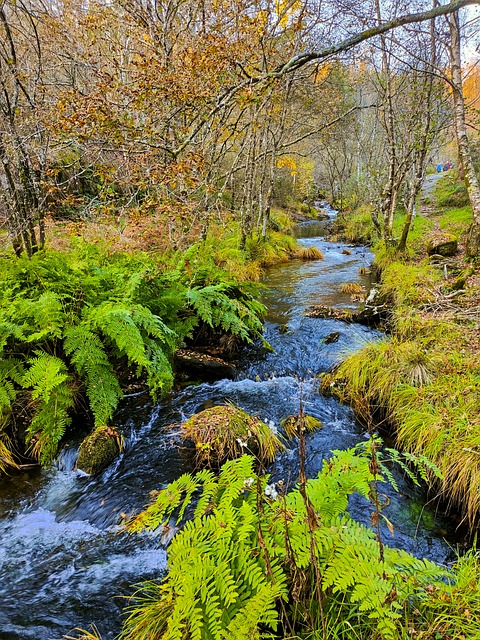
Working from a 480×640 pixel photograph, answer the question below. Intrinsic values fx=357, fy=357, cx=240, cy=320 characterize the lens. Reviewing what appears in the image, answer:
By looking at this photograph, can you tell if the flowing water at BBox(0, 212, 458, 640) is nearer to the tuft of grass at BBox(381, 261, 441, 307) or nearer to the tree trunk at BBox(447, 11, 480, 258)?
the tuft of grass at BBox(381, 261, 441, 307)

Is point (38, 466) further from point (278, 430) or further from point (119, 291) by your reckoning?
point (278, 430)

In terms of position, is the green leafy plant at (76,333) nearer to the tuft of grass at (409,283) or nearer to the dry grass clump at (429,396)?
the dry grass clump at (429,396)

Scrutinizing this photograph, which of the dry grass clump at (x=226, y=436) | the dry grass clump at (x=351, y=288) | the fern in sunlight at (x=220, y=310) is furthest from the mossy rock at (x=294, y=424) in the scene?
the dry grass clump at (x=351, y=288)

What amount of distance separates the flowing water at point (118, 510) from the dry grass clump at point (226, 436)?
20 centimetres

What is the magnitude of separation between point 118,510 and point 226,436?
1326 mm

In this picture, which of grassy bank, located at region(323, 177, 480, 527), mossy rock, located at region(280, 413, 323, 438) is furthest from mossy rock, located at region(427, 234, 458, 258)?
mossy rock, located at region(280, 413, 323, 438)

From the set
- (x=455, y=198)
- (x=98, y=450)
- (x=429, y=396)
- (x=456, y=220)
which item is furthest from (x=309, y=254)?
(x=98, y=450)

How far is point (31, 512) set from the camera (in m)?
3.55

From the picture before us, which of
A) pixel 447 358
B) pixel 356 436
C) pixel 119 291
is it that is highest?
pixel 119 291

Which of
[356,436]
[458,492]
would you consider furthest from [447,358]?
[458,492]

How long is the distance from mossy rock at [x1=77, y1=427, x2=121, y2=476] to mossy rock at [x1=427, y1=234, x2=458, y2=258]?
10183 mm

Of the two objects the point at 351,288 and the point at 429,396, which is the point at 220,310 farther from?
the point at 351,288

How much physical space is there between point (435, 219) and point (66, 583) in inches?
753

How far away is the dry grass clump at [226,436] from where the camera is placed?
4.05 metres
